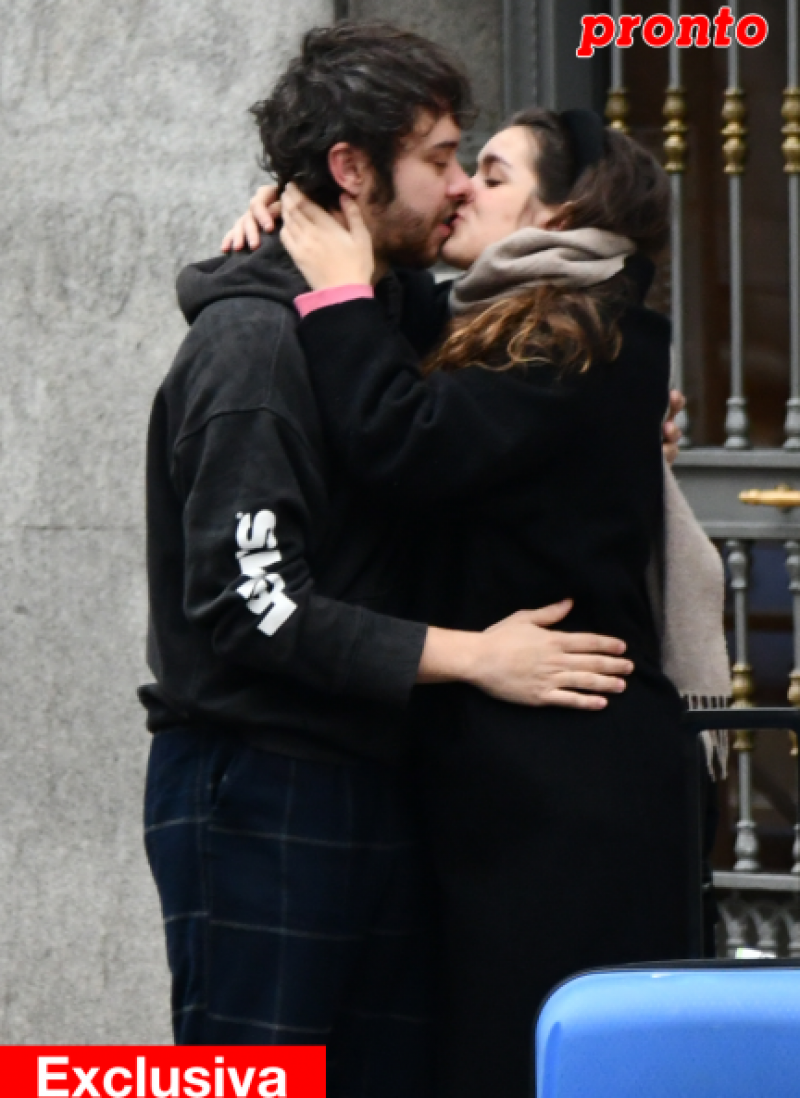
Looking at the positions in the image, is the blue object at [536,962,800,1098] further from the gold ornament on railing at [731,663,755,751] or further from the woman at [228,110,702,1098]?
the gold ornament on railing at [731,663,755,751]

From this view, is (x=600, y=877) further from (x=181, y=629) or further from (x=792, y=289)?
(x=792, y=289)

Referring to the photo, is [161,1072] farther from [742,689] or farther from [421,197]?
[421,197]

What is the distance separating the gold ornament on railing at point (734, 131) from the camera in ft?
13.2

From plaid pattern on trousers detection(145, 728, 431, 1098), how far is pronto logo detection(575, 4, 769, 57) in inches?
88.0

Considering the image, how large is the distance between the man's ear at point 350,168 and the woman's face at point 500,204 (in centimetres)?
20

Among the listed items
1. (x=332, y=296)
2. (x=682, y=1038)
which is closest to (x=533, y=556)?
(x=332, y=296)

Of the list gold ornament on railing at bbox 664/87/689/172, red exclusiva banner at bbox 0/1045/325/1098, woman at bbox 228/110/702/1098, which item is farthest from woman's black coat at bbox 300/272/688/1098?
gold ornament on railing at bbox 664/87/689/172

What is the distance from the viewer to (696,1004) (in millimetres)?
1755

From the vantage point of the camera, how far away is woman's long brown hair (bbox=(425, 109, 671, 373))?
8.17ft

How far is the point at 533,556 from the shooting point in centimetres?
254

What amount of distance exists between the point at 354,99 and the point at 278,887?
3.91 feet

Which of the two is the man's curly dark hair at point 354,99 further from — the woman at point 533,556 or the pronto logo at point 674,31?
the pronto logo at point 674,31

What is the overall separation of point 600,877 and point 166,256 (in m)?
2.17

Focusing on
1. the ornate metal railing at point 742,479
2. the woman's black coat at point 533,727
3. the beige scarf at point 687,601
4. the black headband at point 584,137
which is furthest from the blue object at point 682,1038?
the ornate metal railing at point 742,479
